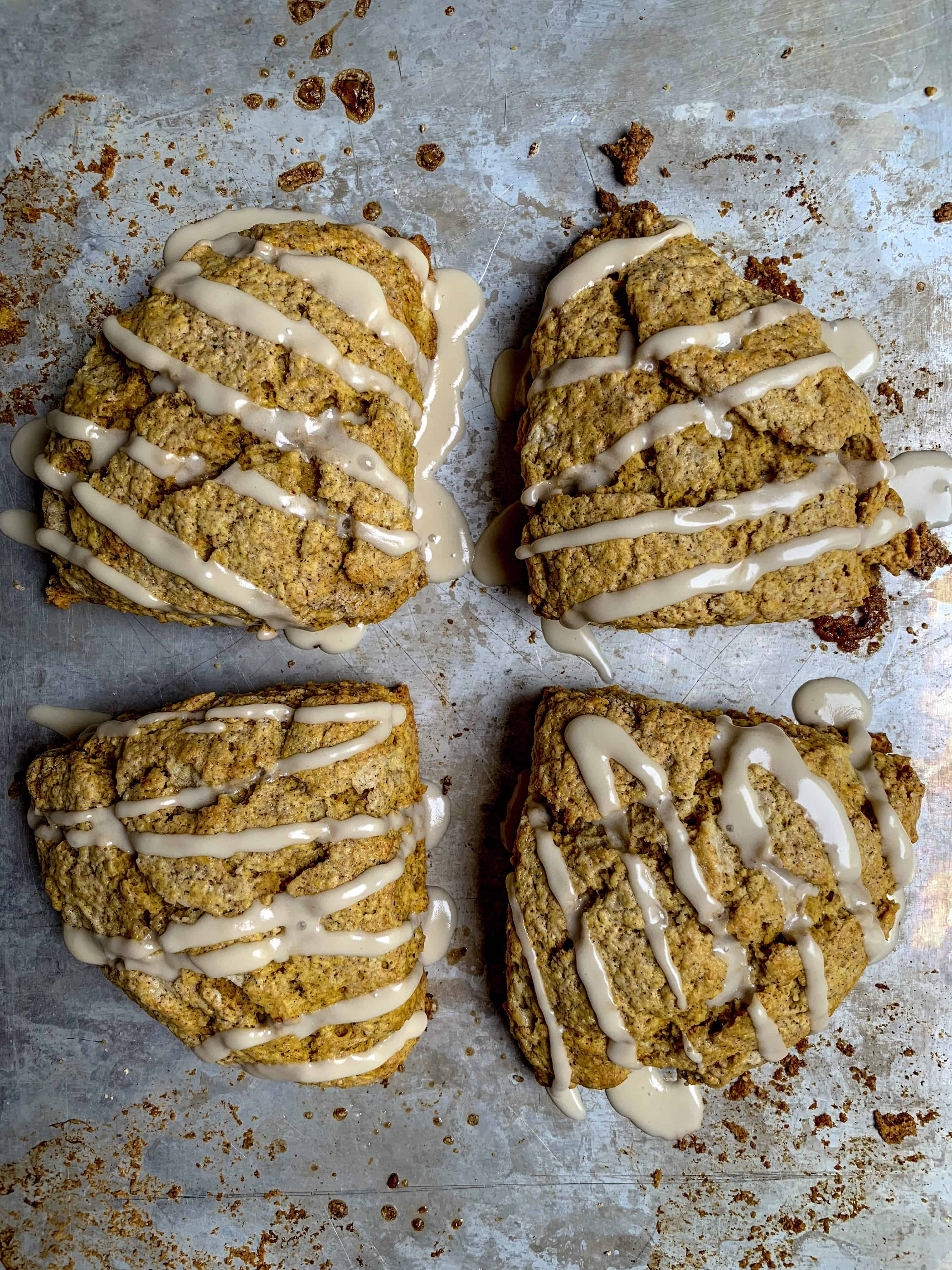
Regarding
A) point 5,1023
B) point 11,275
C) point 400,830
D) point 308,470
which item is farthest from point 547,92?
point 5,1023

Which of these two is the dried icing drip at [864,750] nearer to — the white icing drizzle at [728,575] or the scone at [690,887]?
the scone at [690,887]

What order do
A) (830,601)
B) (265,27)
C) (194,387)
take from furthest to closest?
1. (265,27)
2. (830,601)
3. (194,387)

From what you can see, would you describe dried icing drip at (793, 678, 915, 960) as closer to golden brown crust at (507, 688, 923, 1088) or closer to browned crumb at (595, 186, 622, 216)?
golden brown crust at (507, 688, 923, 1088)

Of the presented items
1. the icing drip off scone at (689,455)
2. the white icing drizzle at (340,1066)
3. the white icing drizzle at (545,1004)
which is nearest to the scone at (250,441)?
the icing drip off scone at (689,455)

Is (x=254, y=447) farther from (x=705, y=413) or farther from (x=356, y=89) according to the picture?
(x=356, y=89)

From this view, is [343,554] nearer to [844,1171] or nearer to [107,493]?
[107,493]

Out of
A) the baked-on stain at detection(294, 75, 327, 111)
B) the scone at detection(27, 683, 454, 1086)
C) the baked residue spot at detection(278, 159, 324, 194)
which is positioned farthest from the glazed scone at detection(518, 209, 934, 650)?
the baked-on stain at detection(294, 75, 327, 111)

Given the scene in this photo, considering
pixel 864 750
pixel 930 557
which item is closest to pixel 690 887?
pixel 864 750
